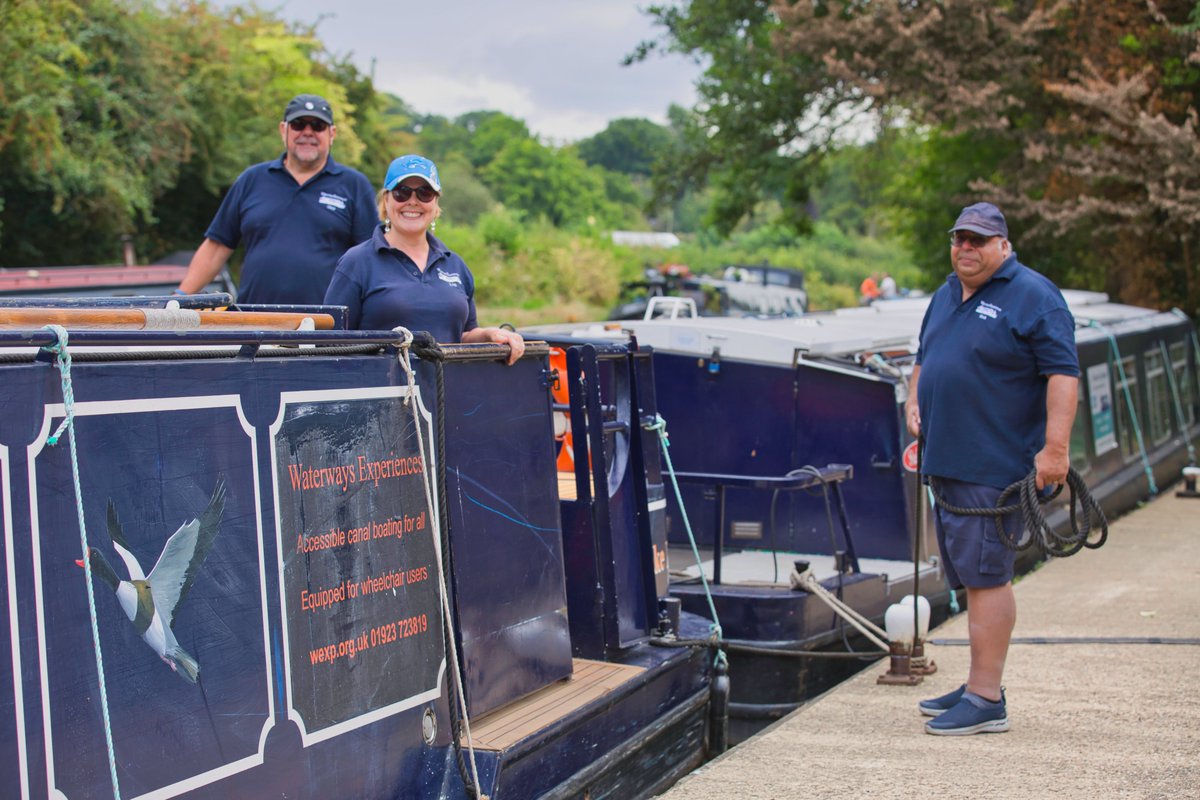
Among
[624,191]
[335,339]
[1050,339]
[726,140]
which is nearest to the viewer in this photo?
[335,339]

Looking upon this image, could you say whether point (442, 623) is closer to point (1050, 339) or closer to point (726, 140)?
point (1050, 339)

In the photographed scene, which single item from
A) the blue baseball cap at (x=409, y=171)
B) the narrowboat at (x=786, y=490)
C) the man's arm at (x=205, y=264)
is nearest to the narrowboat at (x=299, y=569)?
→ the blue baseball cap at (x=409, y=171)

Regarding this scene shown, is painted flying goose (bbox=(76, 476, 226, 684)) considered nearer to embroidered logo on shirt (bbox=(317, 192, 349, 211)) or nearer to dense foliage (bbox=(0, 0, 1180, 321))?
embroidered logo on shirt (bbox=(317, 192, 349, 211))

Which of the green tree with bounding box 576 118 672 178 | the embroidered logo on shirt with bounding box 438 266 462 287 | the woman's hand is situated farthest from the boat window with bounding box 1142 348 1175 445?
the green tree with bounding box 576 118 672 178

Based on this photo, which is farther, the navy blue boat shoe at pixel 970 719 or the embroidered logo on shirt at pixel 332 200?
the embroidered logo on shirt at pixel 332 200

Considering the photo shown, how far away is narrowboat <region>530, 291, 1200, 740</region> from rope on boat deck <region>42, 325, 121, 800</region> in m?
4.18

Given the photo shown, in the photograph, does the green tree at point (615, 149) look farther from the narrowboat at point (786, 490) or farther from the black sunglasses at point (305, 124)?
the black sunglasses at point (305, 124)

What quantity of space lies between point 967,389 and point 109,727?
3539 millimetres

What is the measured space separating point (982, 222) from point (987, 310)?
346mm

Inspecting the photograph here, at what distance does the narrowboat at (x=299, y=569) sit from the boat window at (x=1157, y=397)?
962 cm

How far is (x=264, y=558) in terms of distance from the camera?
3.51 metres

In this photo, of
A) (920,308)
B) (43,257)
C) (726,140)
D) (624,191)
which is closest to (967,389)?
(920,308)

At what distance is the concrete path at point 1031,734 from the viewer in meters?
4.92

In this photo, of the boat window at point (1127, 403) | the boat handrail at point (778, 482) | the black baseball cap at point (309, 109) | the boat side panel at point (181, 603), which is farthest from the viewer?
the boat window at point (1127, 403)
